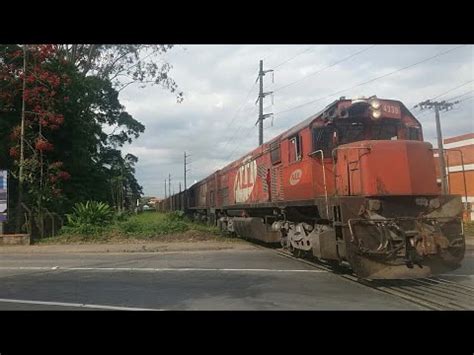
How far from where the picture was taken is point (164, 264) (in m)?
14.1

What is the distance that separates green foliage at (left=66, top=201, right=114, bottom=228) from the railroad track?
14265 mm

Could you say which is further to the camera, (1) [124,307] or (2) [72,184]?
(2) [72,184]

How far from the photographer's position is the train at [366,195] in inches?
367

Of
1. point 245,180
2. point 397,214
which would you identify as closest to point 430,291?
point 397,214

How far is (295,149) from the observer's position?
1280 cm

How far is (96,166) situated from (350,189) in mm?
22911

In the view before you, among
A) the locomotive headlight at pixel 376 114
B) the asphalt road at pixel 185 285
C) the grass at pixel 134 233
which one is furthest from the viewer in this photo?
the grass at pixel 134 233

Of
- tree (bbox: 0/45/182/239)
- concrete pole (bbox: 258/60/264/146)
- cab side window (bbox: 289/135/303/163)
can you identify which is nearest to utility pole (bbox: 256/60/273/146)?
concrete pole (bbox: 258/60/264/146)

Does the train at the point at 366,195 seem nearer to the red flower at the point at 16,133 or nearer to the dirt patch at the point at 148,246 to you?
the dirt patch at the point at 148,246

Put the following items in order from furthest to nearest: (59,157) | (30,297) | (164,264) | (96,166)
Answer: (96,166)
(59,157)
(164,264)
(30,297)

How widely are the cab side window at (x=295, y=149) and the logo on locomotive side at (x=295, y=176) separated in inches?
12.7

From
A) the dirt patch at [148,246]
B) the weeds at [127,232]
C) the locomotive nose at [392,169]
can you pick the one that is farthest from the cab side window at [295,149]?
the weeds at [127,232]
